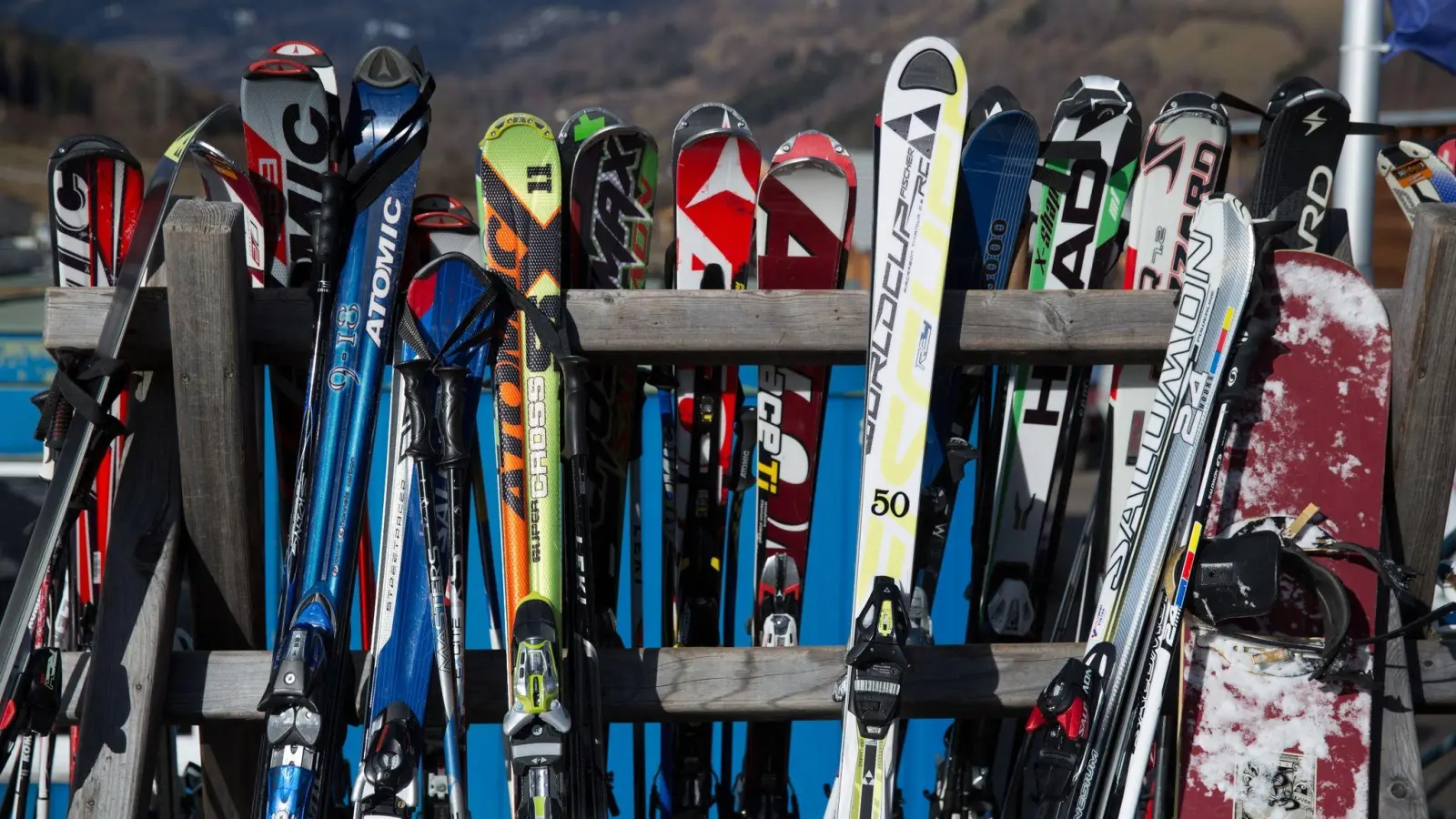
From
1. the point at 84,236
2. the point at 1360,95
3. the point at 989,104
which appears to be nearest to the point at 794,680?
the point at 989,104

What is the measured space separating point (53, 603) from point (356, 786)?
62 centimetres

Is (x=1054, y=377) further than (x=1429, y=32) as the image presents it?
No

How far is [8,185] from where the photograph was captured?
4801 mm

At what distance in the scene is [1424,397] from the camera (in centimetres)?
175

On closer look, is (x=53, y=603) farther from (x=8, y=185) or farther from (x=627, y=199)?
(x=8, y=185)

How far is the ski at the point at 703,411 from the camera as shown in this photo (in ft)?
6.23

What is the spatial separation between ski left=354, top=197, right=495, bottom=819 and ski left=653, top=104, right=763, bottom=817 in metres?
0.39

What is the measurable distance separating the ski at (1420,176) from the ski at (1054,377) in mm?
488

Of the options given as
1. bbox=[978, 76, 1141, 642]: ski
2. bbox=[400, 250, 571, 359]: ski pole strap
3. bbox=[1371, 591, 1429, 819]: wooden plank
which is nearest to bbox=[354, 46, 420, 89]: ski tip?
bbox=[400, 250, 571, 359]: ski pole strap

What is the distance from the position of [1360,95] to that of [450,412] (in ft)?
12.8

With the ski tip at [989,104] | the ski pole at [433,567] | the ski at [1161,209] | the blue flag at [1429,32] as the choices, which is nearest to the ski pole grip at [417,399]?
the ski pole at [433,567]

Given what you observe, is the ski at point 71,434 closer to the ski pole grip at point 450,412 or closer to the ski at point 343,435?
the ski at point 343,435

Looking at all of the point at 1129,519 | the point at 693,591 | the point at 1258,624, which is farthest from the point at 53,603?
the point at 1258,624

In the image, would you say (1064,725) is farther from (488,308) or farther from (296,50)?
(296,50)
